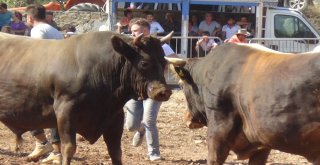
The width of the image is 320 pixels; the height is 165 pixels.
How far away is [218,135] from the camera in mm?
7176

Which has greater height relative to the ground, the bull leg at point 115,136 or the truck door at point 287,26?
the truck door at point 287,26

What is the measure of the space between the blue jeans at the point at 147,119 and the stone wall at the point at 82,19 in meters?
10.9

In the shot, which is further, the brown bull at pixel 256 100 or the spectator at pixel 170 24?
the spectator at pixel 170 24

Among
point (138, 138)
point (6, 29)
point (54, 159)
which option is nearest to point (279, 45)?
point (6, 29)

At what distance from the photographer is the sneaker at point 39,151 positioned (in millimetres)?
9123

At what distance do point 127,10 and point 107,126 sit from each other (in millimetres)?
11517

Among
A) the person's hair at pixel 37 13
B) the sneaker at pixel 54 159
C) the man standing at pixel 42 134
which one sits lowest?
the sneaker at pixel 54 159

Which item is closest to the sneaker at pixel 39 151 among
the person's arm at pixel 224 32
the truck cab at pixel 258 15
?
the truck cab at pixel 258 15

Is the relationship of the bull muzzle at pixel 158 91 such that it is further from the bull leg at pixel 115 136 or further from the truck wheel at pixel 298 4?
the truck wheel at pixel 298 4

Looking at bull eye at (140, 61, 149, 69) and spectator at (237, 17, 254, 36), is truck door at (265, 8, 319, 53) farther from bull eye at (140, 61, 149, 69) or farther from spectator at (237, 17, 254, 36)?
bull eye at (140, 61, 149, 69)

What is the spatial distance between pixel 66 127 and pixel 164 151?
3.27 m

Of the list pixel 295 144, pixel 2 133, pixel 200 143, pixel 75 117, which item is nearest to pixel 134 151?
pixel 200 143

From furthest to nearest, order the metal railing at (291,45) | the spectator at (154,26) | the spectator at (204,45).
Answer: the metal railing at (291,45) → the spectator at (154,26) → the spectator at (204,45)

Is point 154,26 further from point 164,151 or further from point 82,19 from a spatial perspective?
point 164,151
